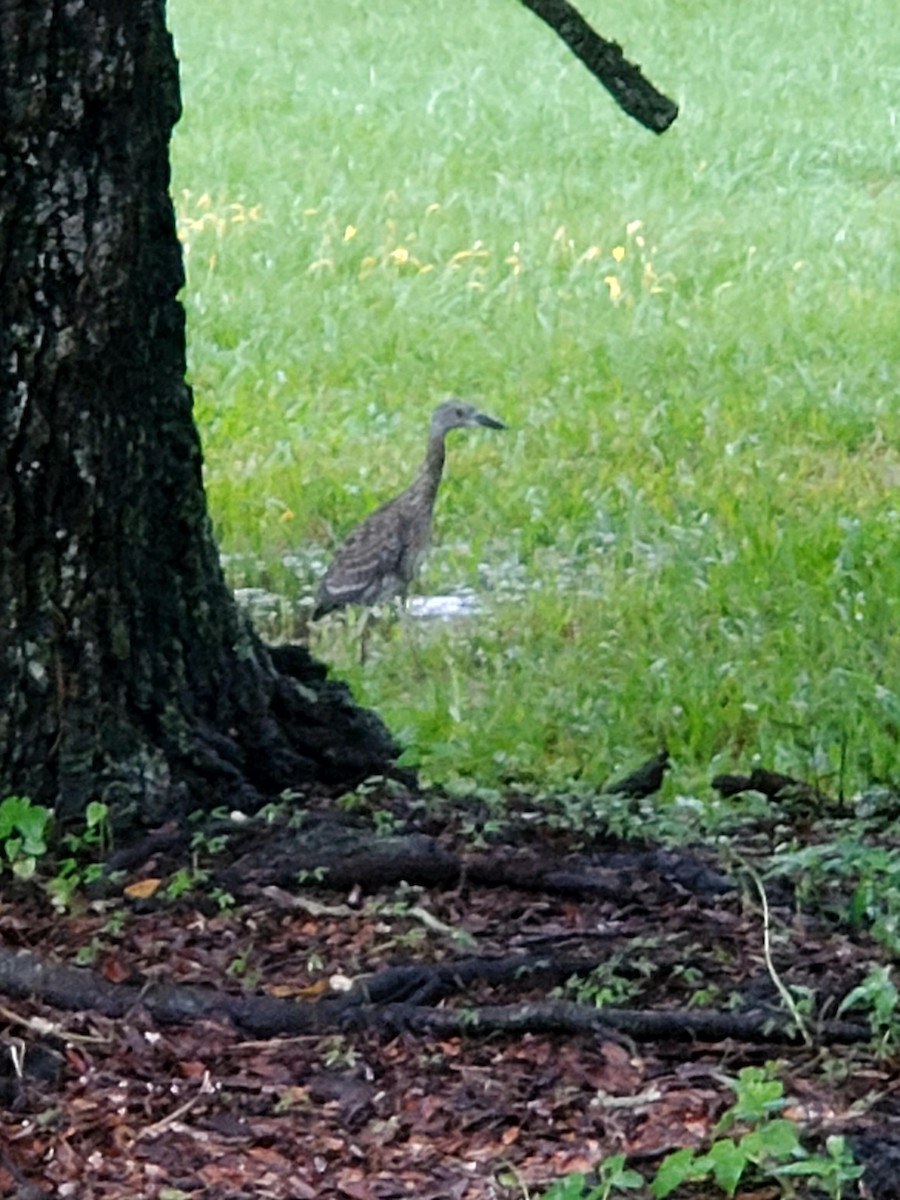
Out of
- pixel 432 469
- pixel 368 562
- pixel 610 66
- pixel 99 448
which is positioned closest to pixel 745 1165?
pixel 99 448

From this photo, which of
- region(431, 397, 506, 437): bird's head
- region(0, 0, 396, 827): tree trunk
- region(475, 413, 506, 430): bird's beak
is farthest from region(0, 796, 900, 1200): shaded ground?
Answer: region(475, 413, 506, 430): bird's beak

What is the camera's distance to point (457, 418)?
350 inches

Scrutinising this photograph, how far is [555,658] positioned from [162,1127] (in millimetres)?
4036

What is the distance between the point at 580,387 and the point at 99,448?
6283 millimetres

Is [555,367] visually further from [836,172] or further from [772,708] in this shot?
[836,172]

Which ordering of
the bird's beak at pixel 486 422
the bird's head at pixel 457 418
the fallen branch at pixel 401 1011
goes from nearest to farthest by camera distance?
the fallen branch at pixel 401 1011, the bird's head at pixel 457 418, the bird's beak at pixel 486 422

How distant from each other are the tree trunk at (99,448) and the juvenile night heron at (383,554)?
3041mm

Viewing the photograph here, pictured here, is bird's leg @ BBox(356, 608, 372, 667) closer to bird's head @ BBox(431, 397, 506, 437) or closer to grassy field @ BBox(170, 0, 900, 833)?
grassy field @ BBox(170, 0, 900, 833)

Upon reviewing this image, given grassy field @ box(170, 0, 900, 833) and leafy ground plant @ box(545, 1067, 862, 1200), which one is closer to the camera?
leafy ground plant @ box(545, 1067, 862, 1200)

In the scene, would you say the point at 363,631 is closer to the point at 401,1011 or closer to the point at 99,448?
the point at 99,448

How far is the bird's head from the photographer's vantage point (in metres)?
8.84

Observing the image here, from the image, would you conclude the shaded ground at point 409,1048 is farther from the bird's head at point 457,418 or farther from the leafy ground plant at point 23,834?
the bird's head at point 457,418

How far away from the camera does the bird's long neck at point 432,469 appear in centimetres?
842

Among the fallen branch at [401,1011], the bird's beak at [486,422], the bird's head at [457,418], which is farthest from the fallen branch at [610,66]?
the bird's beak at [486,422]
